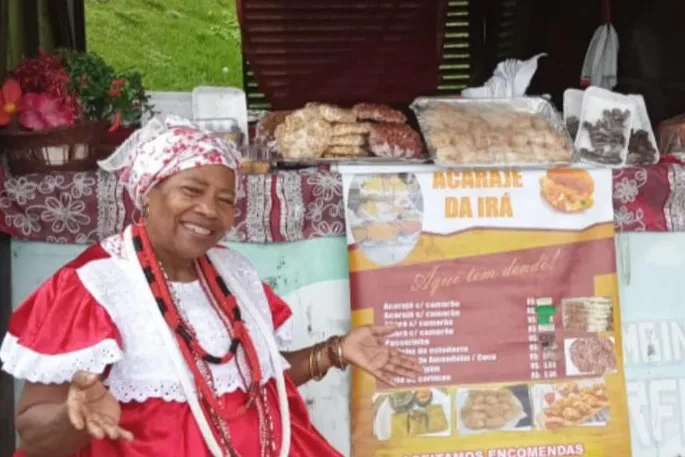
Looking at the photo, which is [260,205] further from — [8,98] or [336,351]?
[336,351]

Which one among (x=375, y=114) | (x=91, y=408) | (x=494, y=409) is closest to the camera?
(x=91, y=408)

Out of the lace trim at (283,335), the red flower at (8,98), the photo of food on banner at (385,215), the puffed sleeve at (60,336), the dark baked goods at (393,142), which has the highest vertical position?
the red flower at (8,98)

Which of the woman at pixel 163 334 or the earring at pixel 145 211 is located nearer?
the woman at pixel 163 334

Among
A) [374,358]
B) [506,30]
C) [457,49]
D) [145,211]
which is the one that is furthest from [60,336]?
[457,49]

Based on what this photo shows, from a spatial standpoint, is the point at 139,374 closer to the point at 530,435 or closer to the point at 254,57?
the point at 530,435

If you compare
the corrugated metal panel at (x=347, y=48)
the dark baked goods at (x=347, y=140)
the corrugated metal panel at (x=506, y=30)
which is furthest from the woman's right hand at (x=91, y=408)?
the corrugated metal panel at (x=506, y=30)

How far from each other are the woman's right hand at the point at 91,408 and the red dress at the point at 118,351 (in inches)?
7.9

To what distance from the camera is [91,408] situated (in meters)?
1.95

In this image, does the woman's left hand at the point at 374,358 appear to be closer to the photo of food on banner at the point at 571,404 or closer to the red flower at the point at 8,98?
the photo of food on banner at the point at 571,404

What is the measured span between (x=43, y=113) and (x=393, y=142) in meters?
1.08

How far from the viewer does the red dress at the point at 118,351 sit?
2.17 m

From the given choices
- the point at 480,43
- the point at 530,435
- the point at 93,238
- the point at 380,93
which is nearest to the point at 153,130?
the point at 93,238

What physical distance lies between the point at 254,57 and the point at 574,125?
129 inches

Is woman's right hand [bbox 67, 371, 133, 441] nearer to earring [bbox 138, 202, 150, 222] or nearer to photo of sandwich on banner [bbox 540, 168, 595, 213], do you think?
earring [bbox 138, 202, 150, 222]
